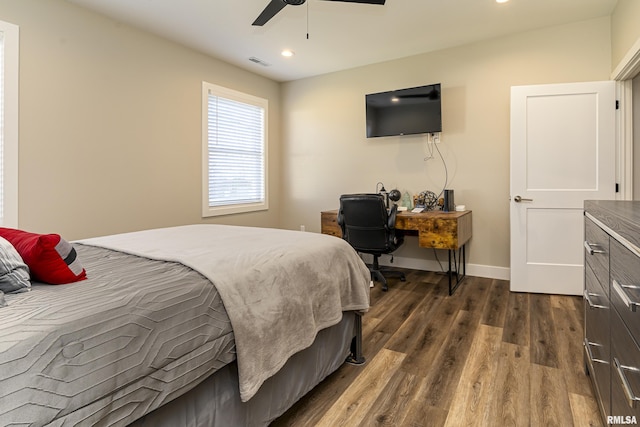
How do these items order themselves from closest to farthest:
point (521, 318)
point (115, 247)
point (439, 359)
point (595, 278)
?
point (595, 278) → point (115, 247) → point (439, 359) → point (521, 318)

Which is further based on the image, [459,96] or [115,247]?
[459,96]

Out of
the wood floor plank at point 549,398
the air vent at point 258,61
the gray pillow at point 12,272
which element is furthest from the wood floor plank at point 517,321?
the air vent at point 258,61

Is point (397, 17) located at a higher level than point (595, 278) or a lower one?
higher

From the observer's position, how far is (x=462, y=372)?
6.34 feet

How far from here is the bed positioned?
749 mm

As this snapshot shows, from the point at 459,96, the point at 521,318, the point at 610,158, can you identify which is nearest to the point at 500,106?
the point at 459,96

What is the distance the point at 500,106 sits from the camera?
3637 mm

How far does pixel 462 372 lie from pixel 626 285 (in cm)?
114

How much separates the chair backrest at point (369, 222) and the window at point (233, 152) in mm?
1636

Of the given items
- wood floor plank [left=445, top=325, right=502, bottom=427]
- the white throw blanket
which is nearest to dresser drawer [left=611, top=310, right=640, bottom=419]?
wood floor plank [left=445, top=325, right=502, bottom=427]

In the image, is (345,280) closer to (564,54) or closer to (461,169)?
(461,169)

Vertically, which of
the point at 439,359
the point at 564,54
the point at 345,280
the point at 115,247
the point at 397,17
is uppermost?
the point at 397,17

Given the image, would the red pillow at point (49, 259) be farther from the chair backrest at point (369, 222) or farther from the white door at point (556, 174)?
the white door at point (556, 174)

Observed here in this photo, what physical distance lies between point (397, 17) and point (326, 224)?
218 centimetres
